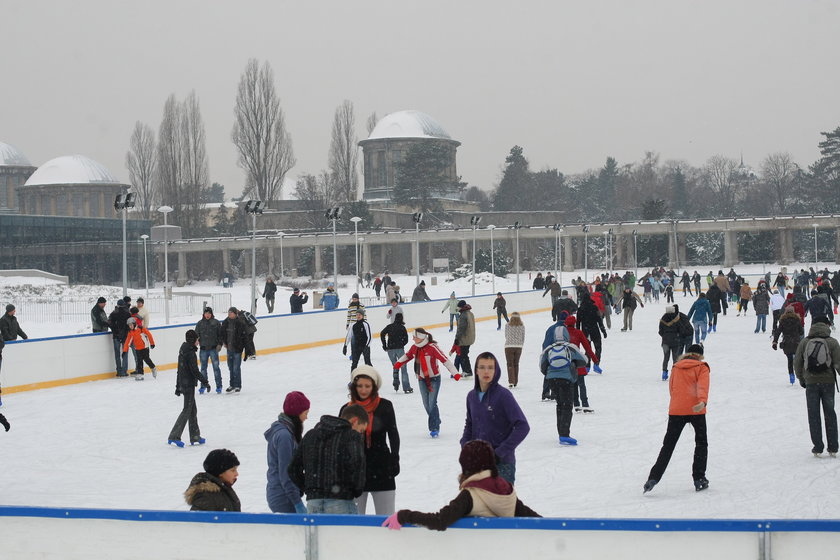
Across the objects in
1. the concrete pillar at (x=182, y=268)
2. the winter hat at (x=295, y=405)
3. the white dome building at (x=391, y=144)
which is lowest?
the winter hat at (x=295, y=405)

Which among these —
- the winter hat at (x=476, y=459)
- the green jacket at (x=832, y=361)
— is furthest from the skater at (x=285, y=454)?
the green jacket at (x=832, y=361)

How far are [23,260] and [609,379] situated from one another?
5059 centimetres

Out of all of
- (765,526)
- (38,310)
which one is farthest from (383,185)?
(765,526)

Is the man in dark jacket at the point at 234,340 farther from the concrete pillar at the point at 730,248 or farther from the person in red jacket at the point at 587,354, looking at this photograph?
the concrete pillar at the point at 730,248

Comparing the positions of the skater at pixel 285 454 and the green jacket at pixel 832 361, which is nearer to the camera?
the skater at pixel 285 454

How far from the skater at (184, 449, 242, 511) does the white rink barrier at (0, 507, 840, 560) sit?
131mm

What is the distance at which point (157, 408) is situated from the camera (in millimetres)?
14820

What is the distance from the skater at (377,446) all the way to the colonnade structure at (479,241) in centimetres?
5921

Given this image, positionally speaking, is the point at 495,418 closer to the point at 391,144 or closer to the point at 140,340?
the point at 140,340

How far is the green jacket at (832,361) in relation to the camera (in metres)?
9.42

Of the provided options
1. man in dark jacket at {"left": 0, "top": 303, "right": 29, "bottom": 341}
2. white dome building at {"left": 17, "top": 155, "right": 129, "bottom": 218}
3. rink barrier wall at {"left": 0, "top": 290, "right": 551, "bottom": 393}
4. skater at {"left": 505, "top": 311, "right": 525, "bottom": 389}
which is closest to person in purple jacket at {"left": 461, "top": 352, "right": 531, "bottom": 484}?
skater at {"left": 505, "top": 311, "right": 525, "bottom": 389}

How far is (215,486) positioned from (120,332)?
1432cm

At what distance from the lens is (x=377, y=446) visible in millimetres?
5734

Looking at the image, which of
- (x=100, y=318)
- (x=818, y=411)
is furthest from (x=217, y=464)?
(x=100, y=318)
